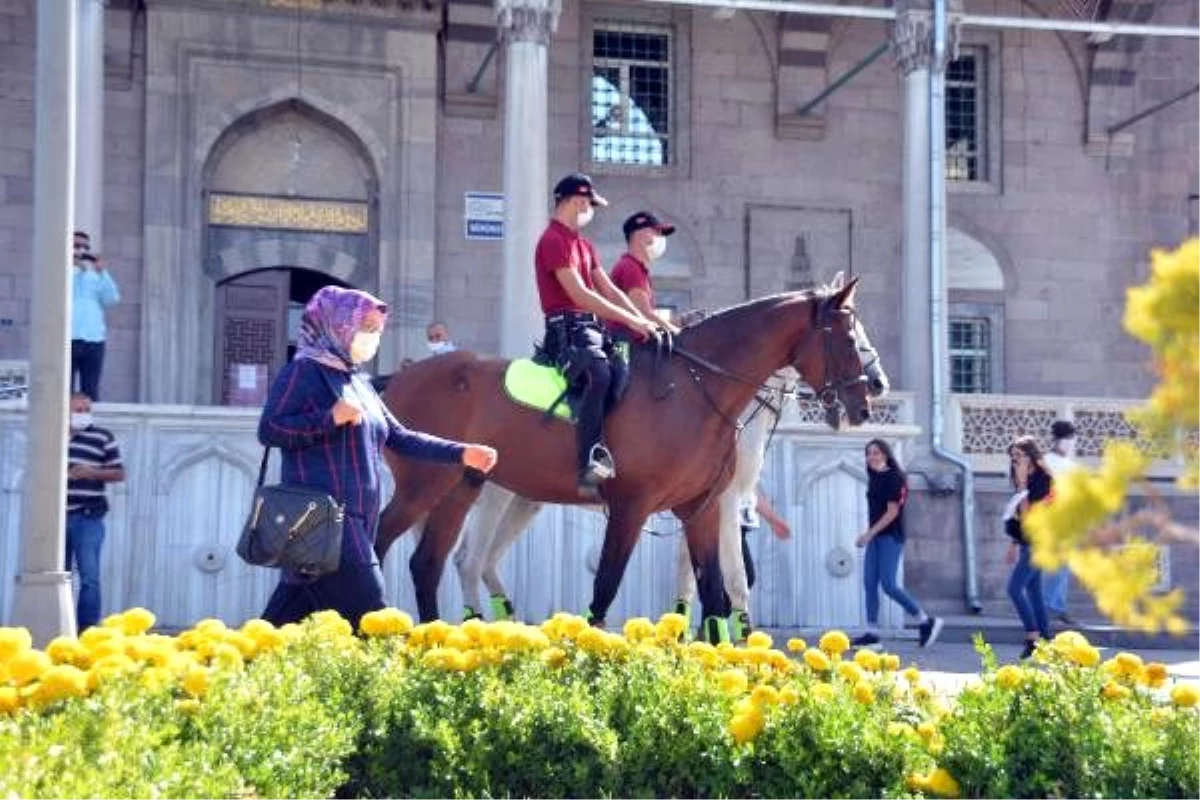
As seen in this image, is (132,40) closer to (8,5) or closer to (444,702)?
(8,5)

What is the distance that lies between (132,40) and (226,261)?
3060 millimetres

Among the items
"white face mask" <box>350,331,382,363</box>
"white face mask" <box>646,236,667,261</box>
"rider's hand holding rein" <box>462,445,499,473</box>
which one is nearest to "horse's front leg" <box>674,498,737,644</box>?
"white face mask" <box>646,236,667,261</box>

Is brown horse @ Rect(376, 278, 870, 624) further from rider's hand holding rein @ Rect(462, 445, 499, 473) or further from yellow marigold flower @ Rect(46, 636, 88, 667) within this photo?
yellow marigold flower @ Rect(46, 636, 88, 667)

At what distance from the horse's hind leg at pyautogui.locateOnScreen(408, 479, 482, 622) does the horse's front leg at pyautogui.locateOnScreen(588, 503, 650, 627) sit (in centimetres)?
96

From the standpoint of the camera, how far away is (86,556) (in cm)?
1210

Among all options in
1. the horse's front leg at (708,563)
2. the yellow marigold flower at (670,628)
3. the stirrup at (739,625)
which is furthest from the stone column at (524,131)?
the yellow marigold flower at (670,628)

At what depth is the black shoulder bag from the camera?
644 cm

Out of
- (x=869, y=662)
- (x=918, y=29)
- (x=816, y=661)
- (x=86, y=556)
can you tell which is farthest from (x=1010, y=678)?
(x=918, y=29)

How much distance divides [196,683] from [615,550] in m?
4.61

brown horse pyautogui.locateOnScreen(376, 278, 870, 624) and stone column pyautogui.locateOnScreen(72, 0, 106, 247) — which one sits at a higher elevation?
stone column pyautogui.locateOnScreen(72, 0, 106, 247)

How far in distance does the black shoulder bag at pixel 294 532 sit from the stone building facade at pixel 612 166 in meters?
14.9

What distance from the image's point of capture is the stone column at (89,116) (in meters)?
18.4

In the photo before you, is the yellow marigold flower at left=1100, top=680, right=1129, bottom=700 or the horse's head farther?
the horse's head

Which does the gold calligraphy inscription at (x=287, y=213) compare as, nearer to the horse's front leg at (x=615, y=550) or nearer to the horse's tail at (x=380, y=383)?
the horse's tail at (x=380, y=383)
